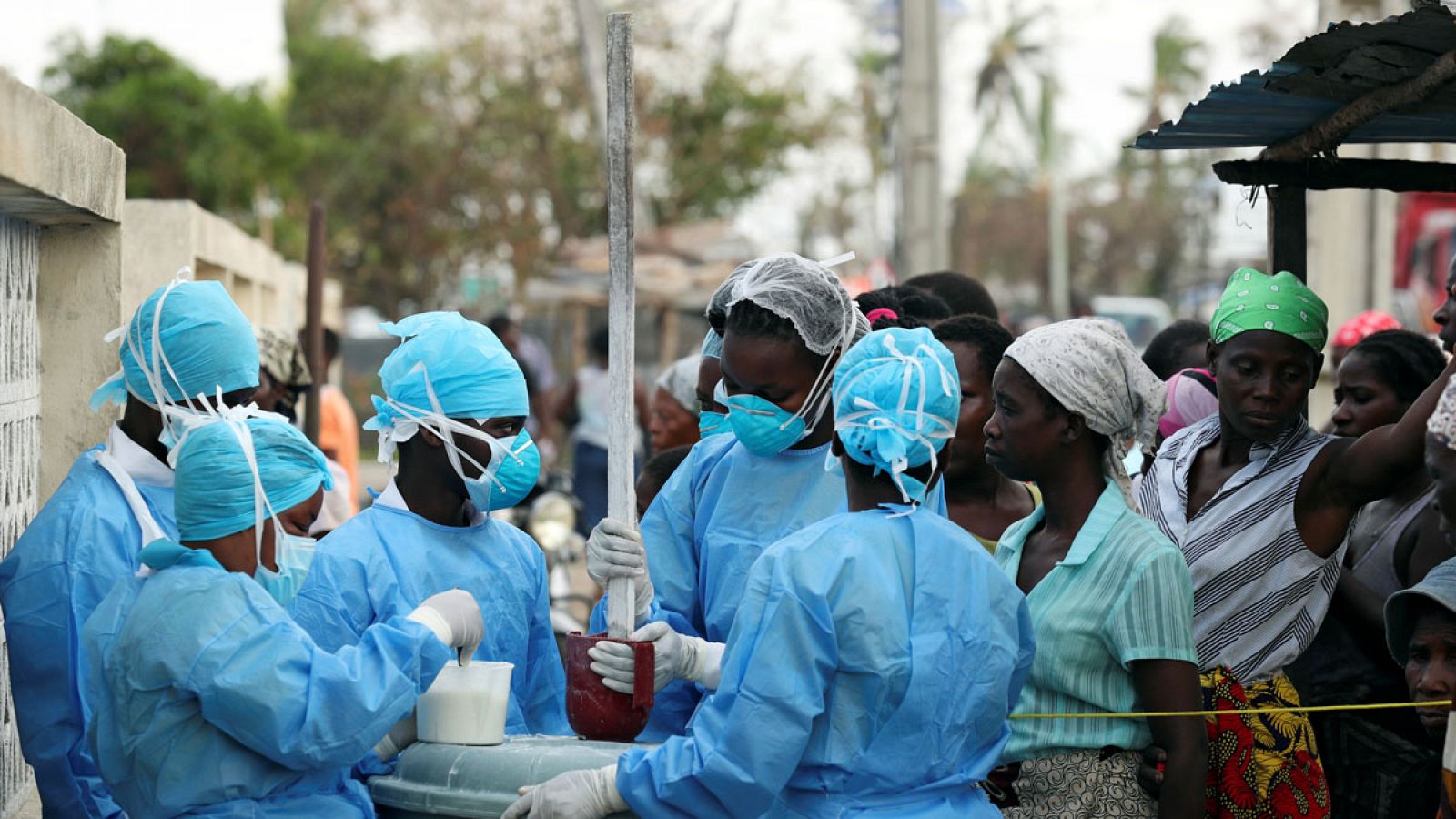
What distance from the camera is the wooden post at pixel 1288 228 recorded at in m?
4.86

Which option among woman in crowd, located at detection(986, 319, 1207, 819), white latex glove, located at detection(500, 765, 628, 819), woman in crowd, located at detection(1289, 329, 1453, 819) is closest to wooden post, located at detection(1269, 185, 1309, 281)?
woman in crowd, located at detection(1289, 329, 1453, 819)

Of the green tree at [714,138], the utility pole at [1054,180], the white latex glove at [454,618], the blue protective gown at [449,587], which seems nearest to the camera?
the white latex glove at [454,618]

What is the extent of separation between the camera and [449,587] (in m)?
3.73

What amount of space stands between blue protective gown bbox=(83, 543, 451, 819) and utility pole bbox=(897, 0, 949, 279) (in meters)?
9.11

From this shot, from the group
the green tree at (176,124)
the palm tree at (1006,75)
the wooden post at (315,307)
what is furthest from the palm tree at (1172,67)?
the wooden post at (315,307)

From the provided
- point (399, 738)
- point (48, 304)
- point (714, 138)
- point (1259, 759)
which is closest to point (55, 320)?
point (48, 304)

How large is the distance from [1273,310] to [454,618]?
2168 mm

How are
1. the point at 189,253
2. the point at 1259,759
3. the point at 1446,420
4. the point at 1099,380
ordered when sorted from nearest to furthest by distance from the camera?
the point at 1446,420 < the point at 1099,380 < the point at 1259,759 < the point at 189,253

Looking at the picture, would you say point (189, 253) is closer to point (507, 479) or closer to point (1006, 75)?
point (507, 479)

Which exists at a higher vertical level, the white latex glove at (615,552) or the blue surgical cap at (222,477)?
the blue surgical cap at (222,477)

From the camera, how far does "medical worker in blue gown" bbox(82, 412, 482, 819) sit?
3.14 meters

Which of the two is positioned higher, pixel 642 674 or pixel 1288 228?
pixel 1288 228

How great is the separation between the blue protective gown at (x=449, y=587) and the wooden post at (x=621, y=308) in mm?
433

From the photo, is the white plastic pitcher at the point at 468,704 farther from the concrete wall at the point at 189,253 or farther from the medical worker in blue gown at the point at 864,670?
the concrete wall at the point at 189,253
